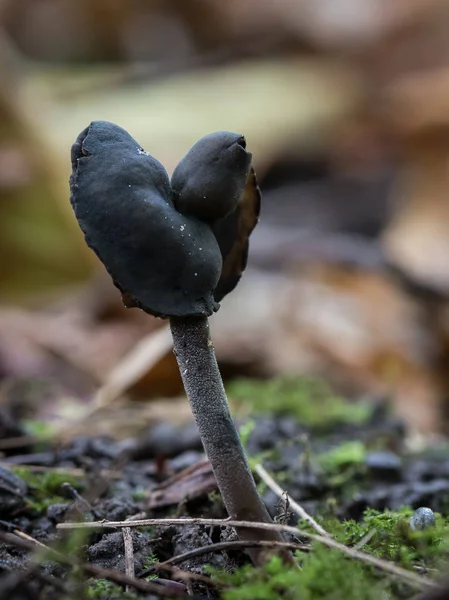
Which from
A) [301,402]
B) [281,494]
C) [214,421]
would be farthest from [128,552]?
[301,402]

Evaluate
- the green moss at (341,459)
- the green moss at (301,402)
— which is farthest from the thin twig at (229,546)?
the green moss at (301,402)

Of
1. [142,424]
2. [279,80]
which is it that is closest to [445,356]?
[142,424]

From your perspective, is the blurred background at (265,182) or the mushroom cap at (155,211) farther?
the blurred background at (265,182)

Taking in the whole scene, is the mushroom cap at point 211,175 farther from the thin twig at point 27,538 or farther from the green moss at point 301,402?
the green moss at point 301,402

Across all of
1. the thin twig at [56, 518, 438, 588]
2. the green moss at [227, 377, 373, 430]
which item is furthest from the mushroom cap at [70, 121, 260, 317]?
the green moss at [227, 377, 373, 430]

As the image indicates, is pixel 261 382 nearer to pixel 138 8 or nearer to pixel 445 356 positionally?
pixel 445 356

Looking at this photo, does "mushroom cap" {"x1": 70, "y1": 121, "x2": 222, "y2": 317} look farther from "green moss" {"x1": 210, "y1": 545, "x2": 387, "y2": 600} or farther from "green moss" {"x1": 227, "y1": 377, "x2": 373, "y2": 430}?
"green moss" {"x1": 227, "y1": 377, "x2": 373, "y2": 430}

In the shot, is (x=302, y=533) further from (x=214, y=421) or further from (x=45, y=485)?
(x=45, y=485)
